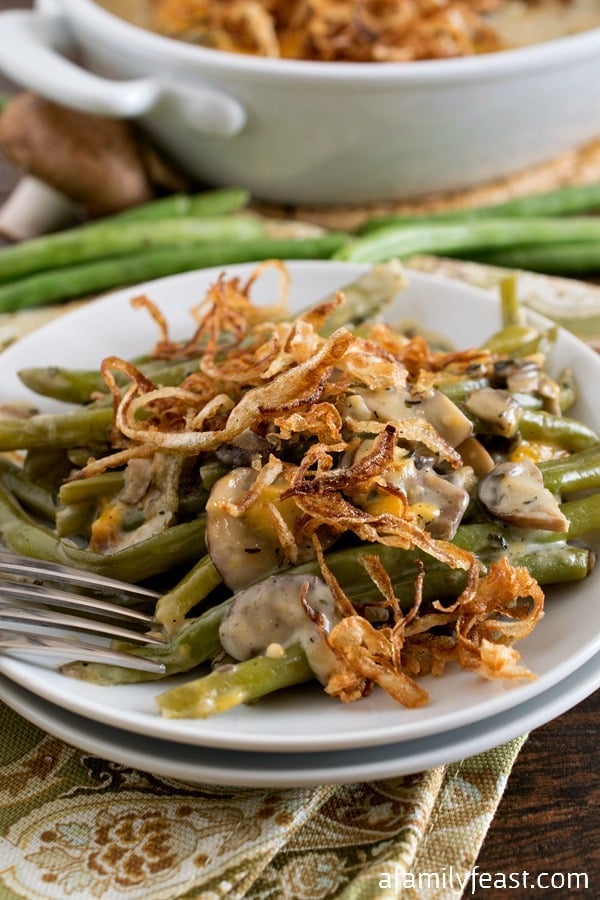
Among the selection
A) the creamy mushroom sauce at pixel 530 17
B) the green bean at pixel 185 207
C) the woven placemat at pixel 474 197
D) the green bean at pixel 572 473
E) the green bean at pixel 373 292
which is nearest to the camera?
the green bean at pixel 572 473

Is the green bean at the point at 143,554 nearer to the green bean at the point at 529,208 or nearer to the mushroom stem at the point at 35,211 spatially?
the green bean at the point at 529,208

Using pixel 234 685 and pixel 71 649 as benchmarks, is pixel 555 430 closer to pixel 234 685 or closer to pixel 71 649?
pixel 234 685

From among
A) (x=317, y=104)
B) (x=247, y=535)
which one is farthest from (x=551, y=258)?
(x=247, y=535)

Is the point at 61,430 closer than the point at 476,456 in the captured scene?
No

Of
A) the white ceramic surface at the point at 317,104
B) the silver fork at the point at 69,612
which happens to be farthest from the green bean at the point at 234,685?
the white ceramic surface at the point at 317,104

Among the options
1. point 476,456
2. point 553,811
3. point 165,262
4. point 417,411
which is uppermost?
point 417,411

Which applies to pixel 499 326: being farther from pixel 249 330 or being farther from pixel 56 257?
pixel 56 257

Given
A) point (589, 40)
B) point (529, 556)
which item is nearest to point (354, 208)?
point (589, 40)
